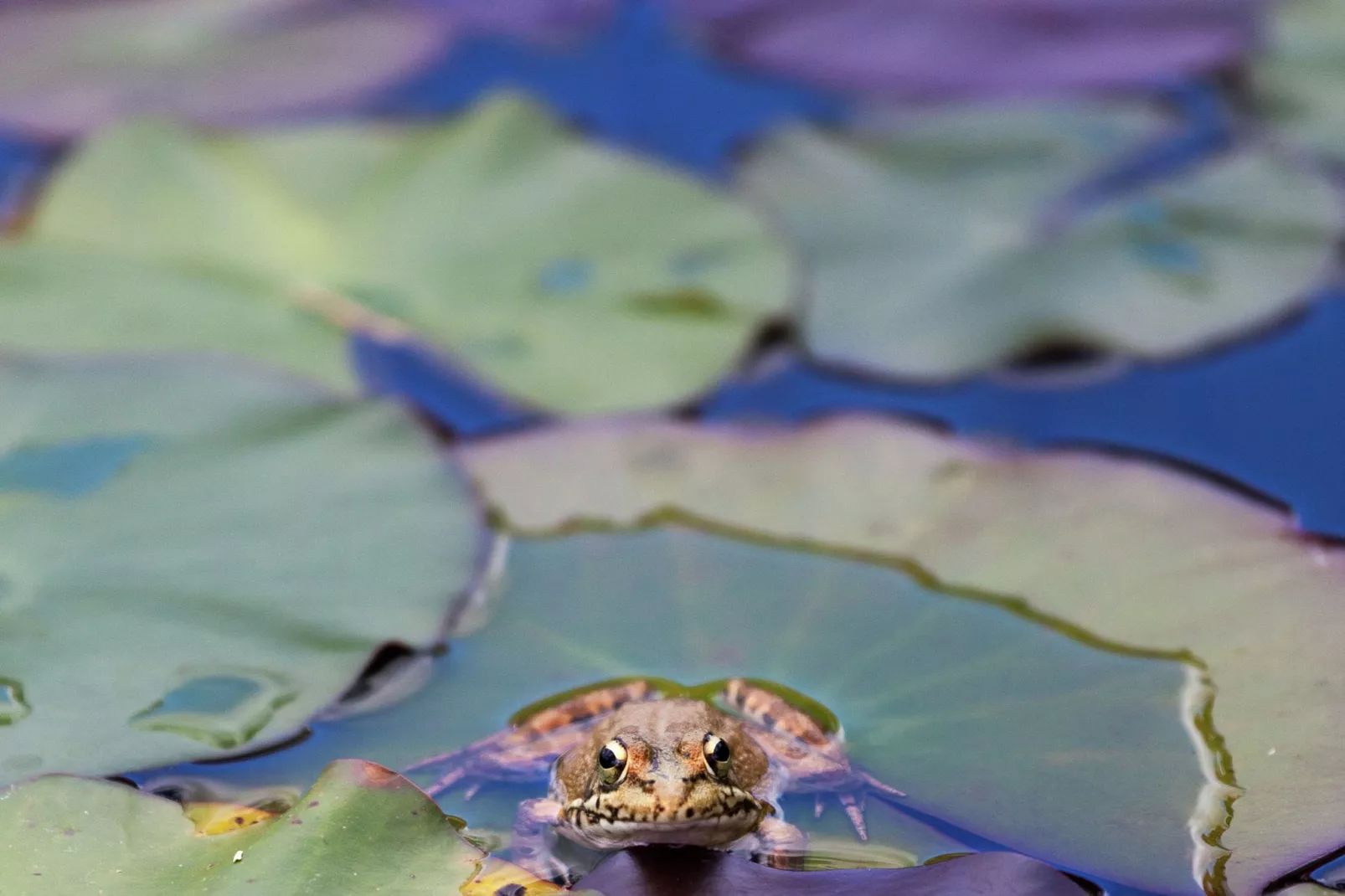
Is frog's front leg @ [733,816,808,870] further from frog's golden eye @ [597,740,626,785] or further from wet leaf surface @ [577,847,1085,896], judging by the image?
frog's golden eye @ [597,740,626,785]

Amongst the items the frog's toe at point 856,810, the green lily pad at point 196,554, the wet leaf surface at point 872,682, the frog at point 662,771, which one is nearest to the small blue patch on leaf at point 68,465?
the green lily pad at point 196,554

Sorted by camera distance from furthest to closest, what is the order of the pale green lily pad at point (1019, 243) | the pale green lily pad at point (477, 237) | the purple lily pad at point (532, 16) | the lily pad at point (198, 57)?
1. the purple lily pad at point (532, 16)
2. the lily pad at point (198, 57)
3. the pale green lily pad at point (1019, 243)
4. the pale green lily pad at point (477, 237)

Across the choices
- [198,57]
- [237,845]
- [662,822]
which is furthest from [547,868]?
[198,57]

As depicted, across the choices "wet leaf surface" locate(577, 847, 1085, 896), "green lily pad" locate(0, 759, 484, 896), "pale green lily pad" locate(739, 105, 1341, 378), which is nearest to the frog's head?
"wet leaf surface" locate(577, 847, 1085, 896)

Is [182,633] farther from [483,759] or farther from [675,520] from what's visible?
[675,520]

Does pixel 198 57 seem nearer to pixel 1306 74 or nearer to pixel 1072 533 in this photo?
pixel 1072 533

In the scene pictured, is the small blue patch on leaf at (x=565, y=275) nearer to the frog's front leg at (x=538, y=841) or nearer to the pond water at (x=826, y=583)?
the pond water at (x=826, y=583)
